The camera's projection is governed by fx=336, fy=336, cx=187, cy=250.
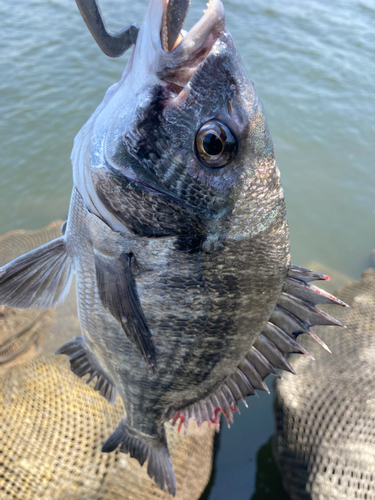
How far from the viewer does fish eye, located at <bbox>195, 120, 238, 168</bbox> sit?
104 cm

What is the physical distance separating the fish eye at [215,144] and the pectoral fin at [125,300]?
48 cm

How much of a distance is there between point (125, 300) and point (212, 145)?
653 millimetres

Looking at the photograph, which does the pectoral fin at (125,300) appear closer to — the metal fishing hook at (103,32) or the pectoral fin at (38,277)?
the pectoral fin at (38,277)

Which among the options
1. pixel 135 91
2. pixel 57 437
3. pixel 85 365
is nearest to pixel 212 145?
pixel 135 91

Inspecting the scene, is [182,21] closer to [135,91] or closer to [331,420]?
[135,91]

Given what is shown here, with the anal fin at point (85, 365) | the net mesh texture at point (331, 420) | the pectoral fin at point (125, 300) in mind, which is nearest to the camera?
the pectoral fin at point (125, 300)

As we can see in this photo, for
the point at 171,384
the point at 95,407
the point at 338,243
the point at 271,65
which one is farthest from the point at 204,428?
the point at 271,65

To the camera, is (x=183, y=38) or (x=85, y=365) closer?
(x=183, y=38)

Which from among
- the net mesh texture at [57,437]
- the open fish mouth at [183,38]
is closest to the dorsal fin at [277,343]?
the net mesh texture at [57,437]

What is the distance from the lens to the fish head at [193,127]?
99 cm

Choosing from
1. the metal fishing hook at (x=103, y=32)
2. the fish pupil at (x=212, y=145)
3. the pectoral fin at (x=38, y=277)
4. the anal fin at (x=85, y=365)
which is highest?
the metal fishing hook at (x=103, y=32)

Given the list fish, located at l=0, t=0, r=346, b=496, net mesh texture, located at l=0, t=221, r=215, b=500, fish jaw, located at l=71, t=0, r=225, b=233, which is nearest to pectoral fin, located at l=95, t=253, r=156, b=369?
fish, located at l=0, t=0, r=346, b=496

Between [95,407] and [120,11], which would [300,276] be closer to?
[95,407]

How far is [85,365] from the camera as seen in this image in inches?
76.7
